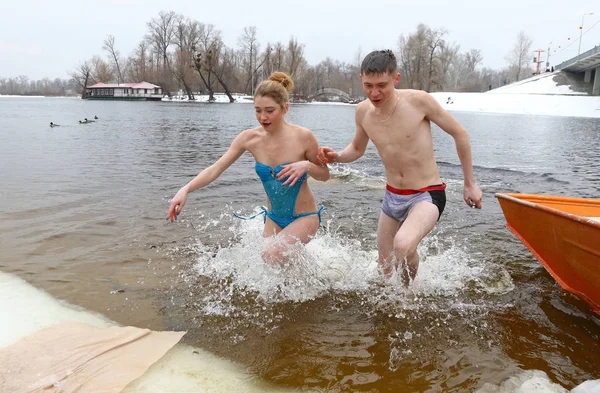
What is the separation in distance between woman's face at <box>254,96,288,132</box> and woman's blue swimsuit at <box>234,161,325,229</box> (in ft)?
1.35

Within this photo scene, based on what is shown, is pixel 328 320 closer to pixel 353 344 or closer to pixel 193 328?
pixel 353 344

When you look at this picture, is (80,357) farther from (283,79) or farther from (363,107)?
(363,107)

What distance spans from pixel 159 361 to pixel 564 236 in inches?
141

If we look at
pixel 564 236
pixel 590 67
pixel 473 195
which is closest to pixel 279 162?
pixel 473 195

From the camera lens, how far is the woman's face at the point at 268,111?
415cm

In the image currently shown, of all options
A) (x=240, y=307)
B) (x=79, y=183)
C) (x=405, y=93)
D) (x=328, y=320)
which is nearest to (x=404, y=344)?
(x=328, y=320)

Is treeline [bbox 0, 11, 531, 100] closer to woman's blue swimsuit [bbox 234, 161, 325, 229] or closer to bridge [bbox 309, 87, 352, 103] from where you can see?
bridge [bbox 309, 87, 352, 103]

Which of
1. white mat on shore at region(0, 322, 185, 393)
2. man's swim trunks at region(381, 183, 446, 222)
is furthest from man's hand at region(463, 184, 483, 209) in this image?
white mat on shore at region(0, 322, 185, 393)

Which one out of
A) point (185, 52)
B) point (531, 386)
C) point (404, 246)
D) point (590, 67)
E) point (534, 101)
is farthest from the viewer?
point (185, 52)

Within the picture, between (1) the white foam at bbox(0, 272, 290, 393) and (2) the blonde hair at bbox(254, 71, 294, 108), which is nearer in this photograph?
(1) the white foam at bbox(0, 272, 290, 393)

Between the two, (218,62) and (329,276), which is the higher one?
(218,62)

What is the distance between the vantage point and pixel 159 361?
11.1 feet

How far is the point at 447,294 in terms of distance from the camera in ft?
15.4

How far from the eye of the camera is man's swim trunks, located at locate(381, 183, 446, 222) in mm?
4043
